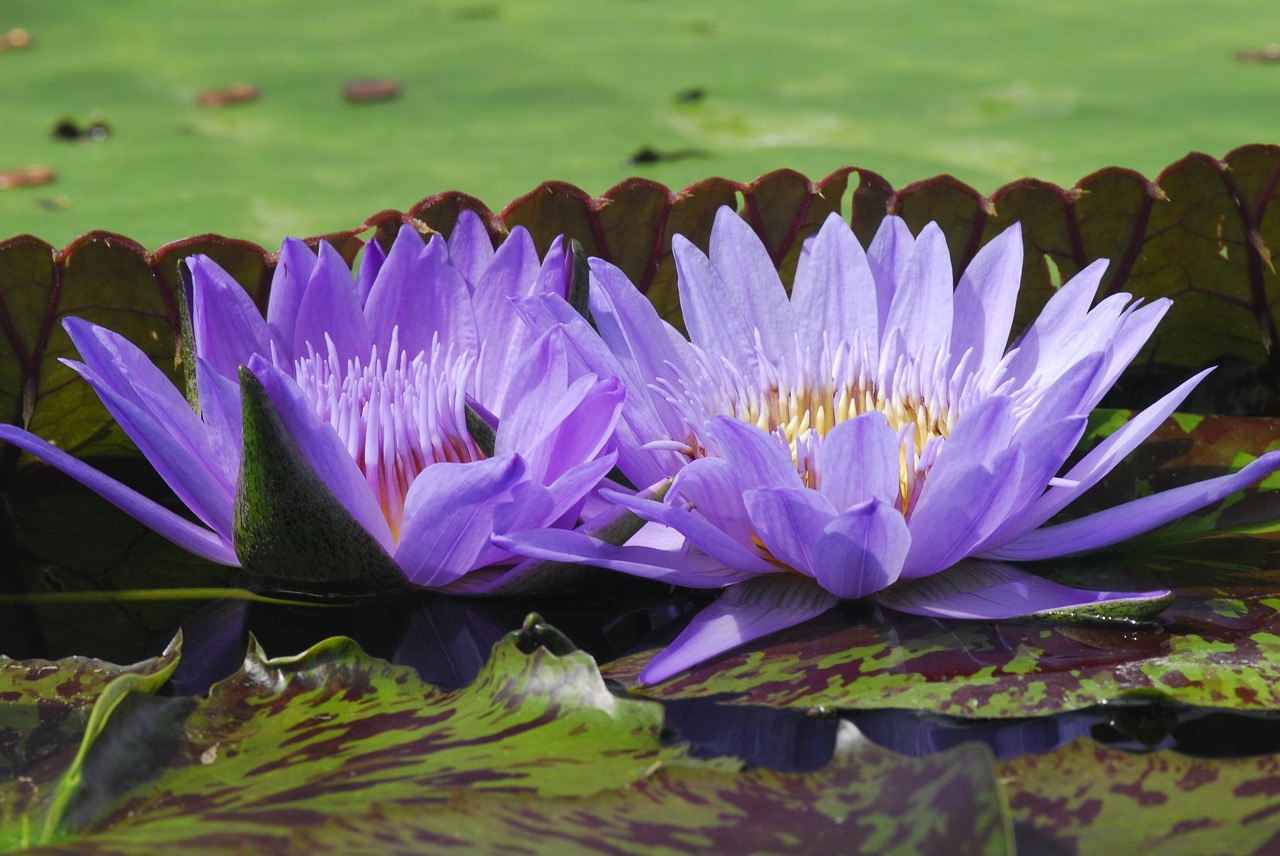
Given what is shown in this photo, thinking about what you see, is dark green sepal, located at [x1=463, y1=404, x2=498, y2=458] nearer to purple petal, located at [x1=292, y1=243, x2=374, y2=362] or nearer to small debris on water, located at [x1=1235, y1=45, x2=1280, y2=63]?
purple petal, located at [x1=292, y1=243, x2=374, y2=362]

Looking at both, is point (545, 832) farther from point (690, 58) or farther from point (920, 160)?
point (690, 58)

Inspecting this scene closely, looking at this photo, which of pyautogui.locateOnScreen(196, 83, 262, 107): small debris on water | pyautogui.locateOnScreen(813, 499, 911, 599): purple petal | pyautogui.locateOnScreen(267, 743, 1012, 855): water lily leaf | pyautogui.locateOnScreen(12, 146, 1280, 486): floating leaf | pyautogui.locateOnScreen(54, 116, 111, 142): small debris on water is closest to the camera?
pyautogui.locateOnScreen(267, 743, 1012, 855): water lily leaf

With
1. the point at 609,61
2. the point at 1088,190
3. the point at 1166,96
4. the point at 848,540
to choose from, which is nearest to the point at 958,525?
the point at 848,540

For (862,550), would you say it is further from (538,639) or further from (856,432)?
(538,639)

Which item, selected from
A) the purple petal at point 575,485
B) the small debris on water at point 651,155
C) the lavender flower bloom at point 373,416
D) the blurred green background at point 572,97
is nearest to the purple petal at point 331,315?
the lavender flower bloom at point 373,416


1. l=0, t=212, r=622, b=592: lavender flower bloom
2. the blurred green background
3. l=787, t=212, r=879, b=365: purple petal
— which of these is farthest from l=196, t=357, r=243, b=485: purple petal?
the blurred green background

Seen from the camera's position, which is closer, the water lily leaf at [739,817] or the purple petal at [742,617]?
the water lily leaf at [739,817]

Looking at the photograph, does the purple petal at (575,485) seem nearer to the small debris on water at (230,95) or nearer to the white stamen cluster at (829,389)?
the white stamen cluster at (829,389)
